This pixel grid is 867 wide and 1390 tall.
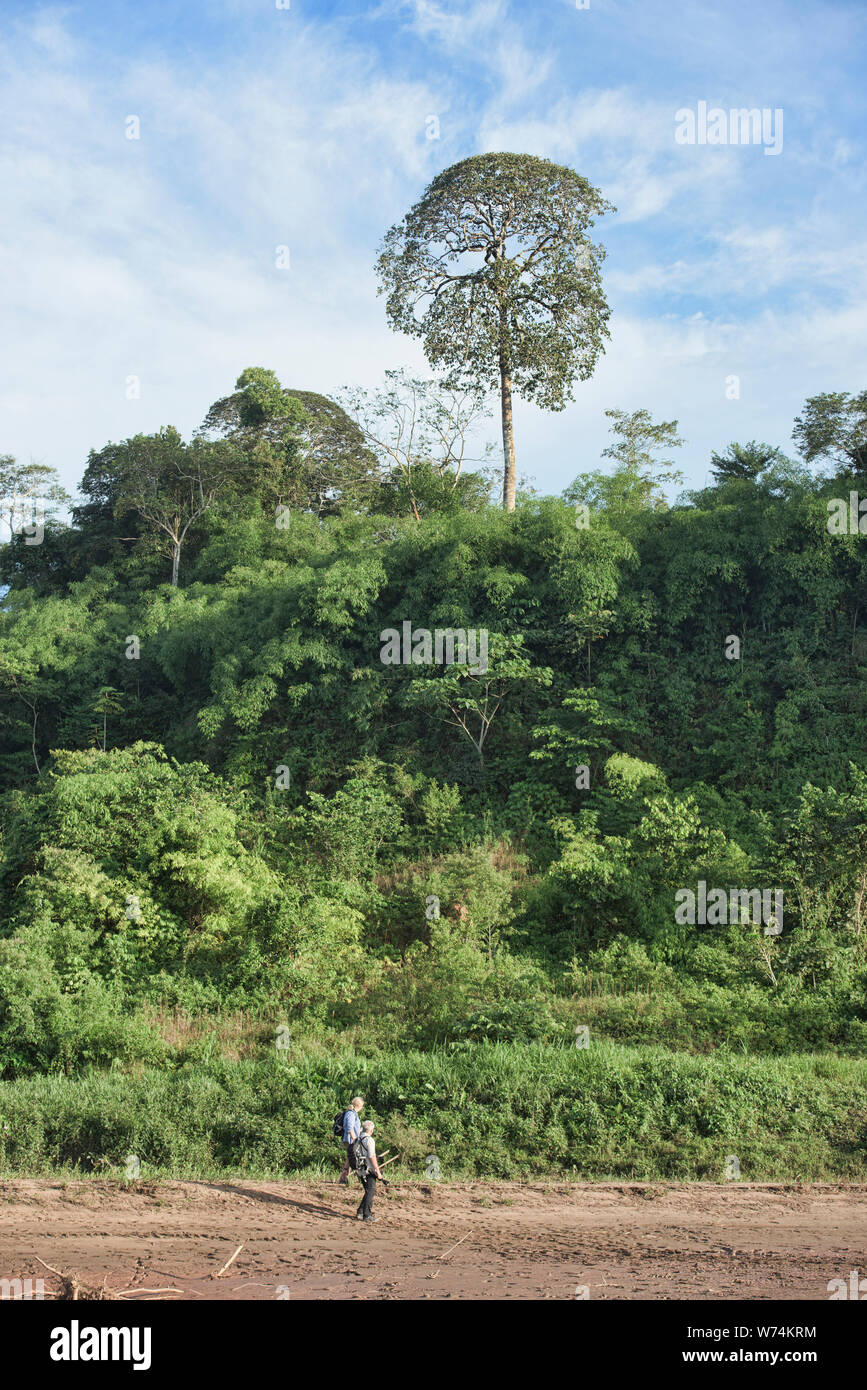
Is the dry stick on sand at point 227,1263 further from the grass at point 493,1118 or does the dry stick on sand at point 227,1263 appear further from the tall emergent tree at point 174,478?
the tall emergent tree at point 174,478

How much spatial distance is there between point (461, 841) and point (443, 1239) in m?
9.26

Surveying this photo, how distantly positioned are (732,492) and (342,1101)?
52.9ft

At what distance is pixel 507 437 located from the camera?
82.0 ft

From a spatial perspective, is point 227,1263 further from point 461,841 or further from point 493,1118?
point 461,841

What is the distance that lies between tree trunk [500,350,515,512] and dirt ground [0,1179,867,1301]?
17065mm

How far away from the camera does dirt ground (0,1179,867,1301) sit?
838 centimetres

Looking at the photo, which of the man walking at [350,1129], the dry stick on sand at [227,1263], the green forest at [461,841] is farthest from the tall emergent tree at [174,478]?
the dry stick on sand at [227,1263]

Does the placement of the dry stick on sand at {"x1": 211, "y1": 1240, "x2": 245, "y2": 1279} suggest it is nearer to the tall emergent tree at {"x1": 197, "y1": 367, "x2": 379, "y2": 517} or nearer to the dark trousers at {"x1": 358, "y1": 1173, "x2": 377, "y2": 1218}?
the dark trousers at {"x1": 358, "y1": 1173, "x2": 377, "y2": 1218}

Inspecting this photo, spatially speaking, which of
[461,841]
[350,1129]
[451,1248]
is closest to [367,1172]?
[350,1129]

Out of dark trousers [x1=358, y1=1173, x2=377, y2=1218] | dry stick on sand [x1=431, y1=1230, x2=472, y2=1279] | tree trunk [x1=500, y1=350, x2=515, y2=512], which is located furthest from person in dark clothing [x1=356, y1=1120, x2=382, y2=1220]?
tree trunk [x1=500, y1=350, x2=515, y2=512]

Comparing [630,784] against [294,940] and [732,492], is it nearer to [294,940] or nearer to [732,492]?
[294,940]

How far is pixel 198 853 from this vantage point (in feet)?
52.1

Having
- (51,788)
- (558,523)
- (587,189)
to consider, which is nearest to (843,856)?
(558,523)

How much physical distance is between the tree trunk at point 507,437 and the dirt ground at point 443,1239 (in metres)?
17.1
